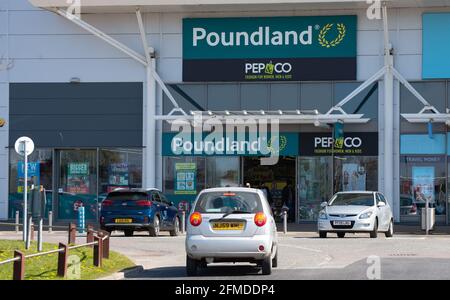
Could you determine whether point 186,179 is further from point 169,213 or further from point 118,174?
point 169,213

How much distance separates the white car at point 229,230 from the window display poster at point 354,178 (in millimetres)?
21100

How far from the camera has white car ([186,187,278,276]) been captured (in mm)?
17562

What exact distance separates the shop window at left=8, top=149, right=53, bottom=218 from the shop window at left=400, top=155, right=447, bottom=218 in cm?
1428

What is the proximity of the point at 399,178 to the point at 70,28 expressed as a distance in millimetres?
14556

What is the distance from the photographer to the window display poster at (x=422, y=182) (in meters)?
38.1

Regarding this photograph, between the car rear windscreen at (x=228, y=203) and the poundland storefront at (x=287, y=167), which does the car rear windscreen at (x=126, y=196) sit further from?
the car rear windscreen at (x=228, y=203)

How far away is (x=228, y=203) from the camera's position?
17.9 metres

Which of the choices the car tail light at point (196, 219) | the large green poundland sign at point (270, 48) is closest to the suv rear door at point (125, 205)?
the large green poundland sign at point (270, 48)

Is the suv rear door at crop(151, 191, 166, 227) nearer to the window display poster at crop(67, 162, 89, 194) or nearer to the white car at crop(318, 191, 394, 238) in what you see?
the white car at crop(318, 191, 394, 238)

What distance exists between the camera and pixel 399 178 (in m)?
38.3
